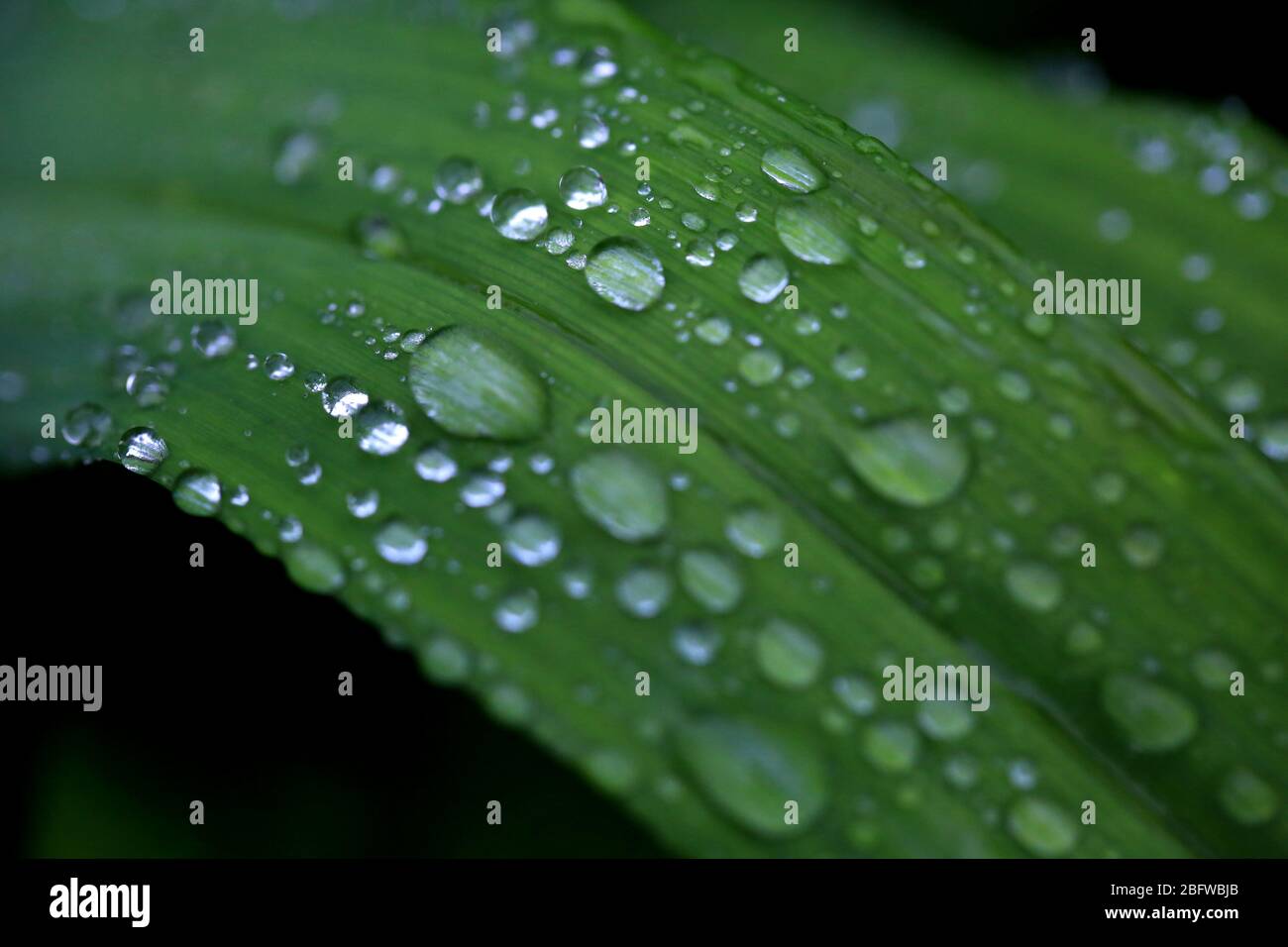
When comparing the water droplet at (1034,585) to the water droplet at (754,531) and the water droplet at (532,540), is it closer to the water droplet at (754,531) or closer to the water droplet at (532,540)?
the water droplet at (754,531)

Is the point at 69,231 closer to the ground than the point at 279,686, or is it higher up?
higher up

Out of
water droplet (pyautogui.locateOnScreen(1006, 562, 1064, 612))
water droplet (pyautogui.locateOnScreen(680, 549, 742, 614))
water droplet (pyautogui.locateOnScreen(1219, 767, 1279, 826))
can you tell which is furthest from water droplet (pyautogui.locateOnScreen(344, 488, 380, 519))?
water droplet (pyautogui.locateOnScreen(1219, 767, 1279, 826))

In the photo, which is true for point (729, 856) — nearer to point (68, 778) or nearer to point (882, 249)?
point (882, 249)

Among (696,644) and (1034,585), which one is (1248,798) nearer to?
(1034,585)

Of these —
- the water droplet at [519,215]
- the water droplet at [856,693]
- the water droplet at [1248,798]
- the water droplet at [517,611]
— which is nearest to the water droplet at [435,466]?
the water droplet at [517,611]

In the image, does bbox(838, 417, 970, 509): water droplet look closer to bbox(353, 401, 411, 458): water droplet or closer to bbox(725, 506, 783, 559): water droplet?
bbox(725, 506, 783, 559): water droplet

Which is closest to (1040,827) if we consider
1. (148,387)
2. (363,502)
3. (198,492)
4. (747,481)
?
(747,481)

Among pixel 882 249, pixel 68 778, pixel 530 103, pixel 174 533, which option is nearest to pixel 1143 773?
pixel 882 249
